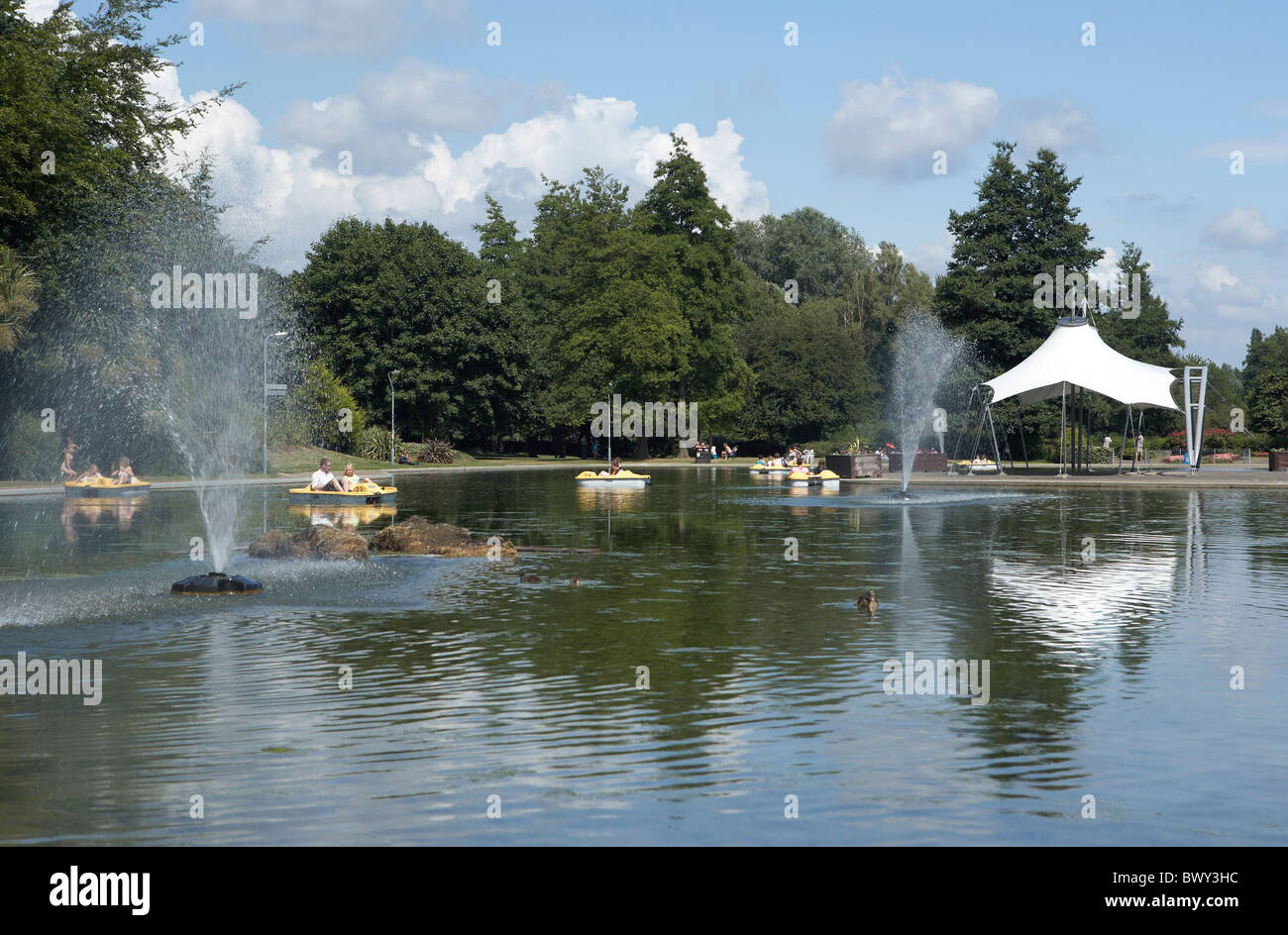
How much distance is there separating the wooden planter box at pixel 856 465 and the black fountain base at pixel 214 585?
4416cm

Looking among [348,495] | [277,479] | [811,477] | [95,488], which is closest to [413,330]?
[277,479]

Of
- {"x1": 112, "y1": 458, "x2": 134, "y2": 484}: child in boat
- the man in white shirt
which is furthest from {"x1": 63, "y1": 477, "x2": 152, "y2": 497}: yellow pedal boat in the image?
the man in white shirt

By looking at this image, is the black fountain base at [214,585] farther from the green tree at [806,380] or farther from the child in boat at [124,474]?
the green tree at [806,380]

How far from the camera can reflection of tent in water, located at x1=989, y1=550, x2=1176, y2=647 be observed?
605 inches

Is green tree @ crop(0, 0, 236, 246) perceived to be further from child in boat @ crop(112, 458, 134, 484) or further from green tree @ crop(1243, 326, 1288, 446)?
green tree @ crop(1243, 326, 1288, 446)

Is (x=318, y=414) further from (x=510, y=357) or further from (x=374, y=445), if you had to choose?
(x=510, y=357)

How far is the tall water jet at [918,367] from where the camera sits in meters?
80.6

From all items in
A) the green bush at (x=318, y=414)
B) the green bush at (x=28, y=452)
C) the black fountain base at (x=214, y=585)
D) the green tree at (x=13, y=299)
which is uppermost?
the green tree at (x=13, y=299)

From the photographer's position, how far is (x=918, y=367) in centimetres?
9275

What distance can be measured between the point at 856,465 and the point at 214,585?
148 ft

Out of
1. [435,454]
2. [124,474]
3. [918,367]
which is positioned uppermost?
[918,367]

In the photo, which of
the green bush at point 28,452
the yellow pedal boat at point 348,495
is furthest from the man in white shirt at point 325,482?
the green bush at point 28,452

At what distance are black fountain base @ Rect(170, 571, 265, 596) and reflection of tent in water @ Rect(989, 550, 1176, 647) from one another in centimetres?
1105
